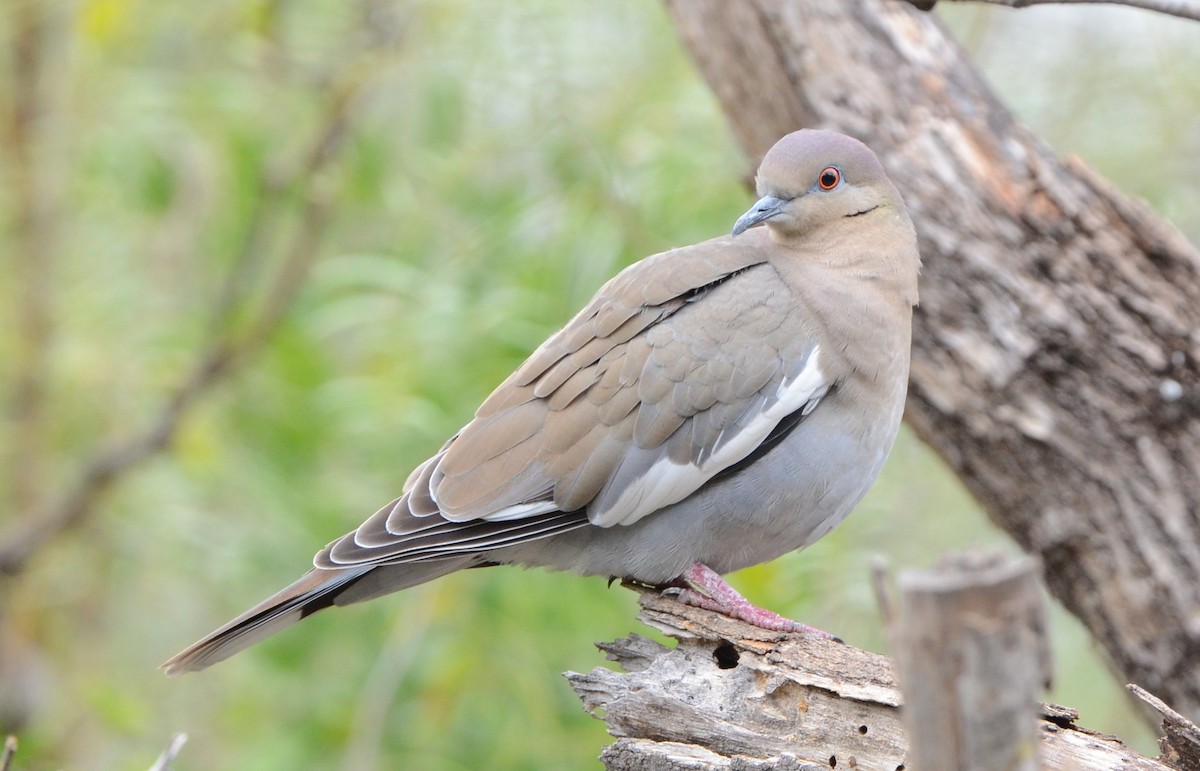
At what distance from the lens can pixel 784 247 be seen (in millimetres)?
3295

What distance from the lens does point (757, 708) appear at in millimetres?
2553

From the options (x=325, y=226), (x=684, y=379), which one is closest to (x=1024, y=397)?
(x=684, y=379)

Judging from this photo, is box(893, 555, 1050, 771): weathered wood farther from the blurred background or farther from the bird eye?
the blurred background

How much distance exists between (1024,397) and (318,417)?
2697 millimetres

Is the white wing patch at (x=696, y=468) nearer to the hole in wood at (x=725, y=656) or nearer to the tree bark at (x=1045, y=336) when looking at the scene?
the hole in wood at (x=725, y=656)

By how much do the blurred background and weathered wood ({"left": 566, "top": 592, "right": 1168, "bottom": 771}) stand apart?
1303 millimetres

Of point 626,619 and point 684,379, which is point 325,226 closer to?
point 626,619

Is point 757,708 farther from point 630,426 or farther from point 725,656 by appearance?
point 630,426

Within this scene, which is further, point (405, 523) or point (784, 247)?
point (784, 247)

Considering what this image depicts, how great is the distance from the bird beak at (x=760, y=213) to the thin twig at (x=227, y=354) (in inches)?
96.0

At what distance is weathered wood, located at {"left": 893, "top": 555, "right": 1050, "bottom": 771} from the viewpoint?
1275 mm

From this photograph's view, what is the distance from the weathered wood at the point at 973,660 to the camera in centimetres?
128

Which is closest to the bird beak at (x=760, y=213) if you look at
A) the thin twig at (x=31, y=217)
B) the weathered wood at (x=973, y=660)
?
the weathered wood at (x=973, y=660)

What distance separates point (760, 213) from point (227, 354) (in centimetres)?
297
